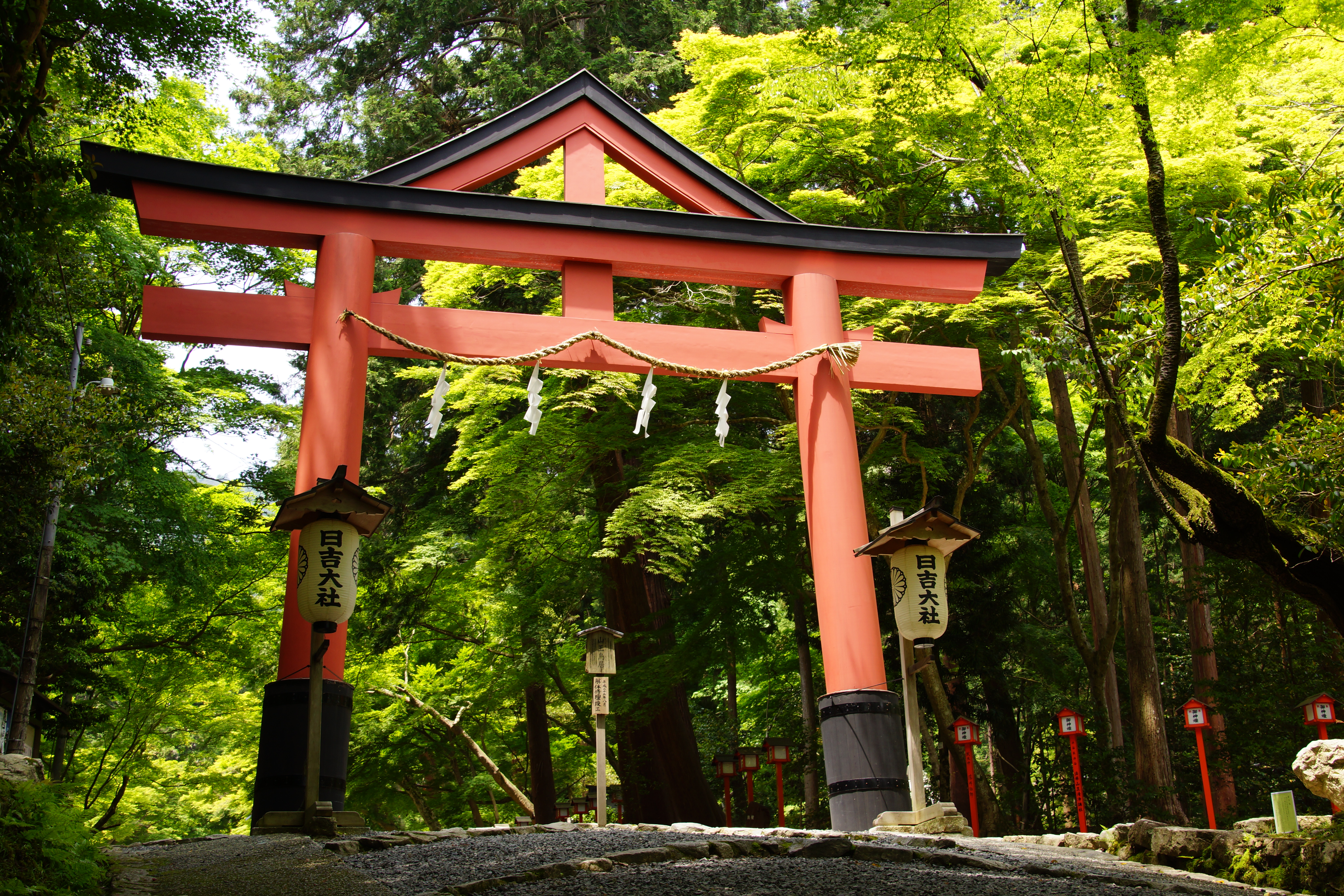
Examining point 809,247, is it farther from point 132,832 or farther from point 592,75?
point 132,832

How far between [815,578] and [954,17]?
13.2ft

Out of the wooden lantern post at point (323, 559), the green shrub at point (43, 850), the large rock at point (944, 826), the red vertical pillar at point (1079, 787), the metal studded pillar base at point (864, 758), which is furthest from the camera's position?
the red vertical pillar at point (1079, 787)

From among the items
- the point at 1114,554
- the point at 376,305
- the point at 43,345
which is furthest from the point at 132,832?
the point at 1114,554

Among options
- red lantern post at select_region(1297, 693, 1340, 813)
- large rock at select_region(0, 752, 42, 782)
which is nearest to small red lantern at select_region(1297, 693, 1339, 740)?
red lantern post at select_region(1297, 693, 1340, 813)

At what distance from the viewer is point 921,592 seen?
20.8 ft

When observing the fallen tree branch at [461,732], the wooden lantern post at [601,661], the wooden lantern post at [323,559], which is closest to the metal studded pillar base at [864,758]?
the wooden lantern post at [601,661]

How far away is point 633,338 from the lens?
7887mm

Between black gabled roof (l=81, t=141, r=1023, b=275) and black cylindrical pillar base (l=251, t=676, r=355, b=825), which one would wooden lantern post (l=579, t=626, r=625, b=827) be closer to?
black cylindrical pillar base (l=251, t=676, r=355, b=825)

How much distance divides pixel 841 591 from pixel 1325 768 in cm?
330

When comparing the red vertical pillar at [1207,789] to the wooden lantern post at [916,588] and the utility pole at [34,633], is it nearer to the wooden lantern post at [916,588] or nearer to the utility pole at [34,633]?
the wooden lantern post at [916,588]

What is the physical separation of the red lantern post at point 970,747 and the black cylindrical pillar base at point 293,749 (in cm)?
715

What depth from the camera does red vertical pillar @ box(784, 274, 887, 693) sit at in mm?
7316

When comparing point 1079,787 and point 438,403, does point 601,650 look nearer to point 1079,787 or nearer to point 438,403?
point 438,403

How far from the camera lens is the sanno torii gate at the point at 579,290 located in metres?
6.95
